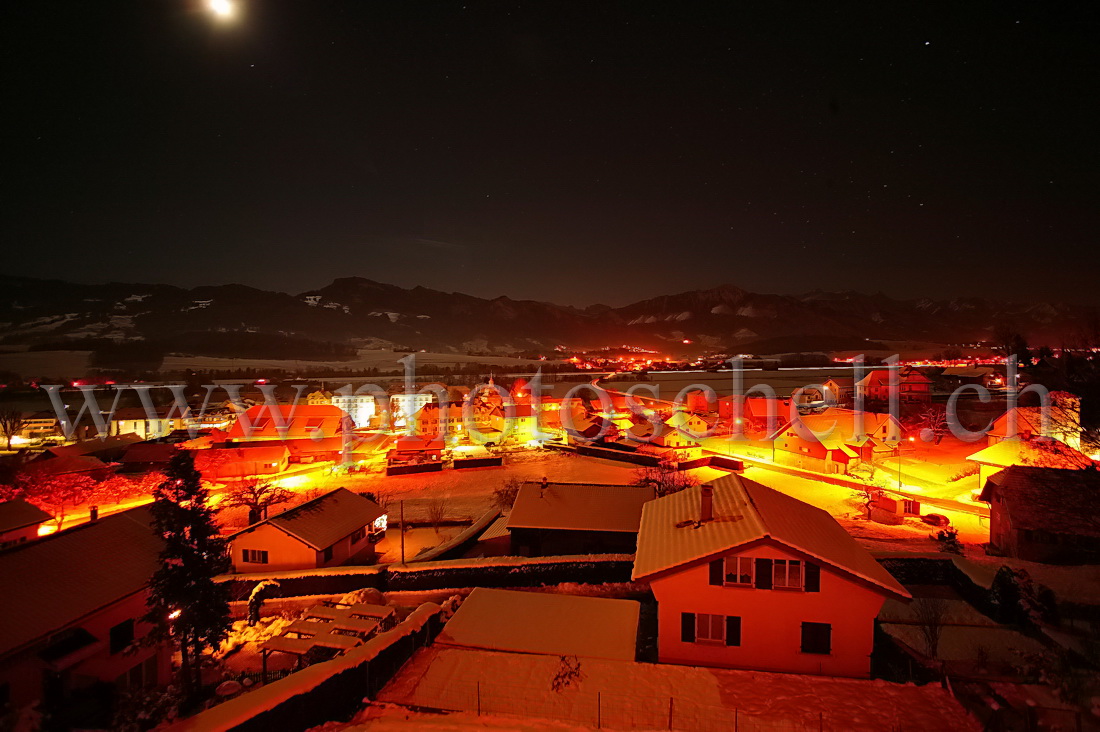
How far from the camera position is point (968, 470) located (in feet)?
76.0

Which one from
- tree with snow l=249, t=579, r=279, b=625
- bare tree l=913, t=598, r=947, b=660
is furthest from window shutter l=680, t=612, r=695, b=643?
tree with snow l=249, t=579, r=279, b=625

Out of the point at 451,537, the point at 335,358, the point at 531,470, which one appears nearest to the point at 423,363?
the point at 335,358

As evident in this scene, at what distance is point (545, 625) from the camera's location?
9.03 m

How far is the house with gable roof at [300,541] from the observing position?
13766 millimetres

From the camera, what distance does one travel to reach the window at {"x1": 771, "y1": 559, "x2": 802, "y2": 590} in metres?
7.89

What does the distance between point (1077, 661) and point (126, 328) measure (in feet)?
528

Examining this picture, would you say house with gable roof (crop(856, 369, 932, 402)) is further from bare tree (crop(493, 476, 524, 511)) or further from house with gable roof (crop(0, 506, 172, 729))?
house with gable roof (crop(0, 506, 172, 729))

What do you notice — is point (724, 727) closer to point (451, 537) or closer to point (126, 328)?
point (451, 537)

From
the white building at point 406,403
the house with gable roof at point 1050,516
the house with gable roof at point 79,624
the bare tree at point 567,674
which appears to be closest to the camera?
the house with gable roof at point 79,624

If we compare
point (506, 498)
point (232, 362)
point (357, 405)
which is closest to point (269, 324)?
point (232, 362)

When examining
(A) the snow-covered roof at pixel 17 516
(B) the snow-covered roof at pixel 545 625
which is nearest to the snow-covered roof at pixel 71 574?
(B) the snow-covered roof at pixel 545 625

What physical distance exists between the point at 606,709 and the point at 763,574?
3126 millimetres

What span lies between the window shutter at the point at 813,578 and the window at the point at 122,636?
35.7ft

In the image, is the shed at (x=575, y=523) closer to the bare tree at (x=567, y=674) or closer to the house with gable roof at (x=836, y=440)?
the bare tree at (x=567, y=674)
